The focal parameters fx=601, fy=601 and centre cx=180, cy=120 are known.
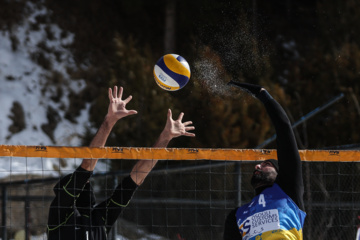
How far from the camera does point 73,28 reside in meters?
22.3

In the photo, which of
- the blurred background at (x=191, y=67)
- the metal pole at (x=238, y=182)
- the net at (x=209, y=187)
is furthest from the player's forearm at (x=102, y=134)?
the blurred background at (x=191, y=67)

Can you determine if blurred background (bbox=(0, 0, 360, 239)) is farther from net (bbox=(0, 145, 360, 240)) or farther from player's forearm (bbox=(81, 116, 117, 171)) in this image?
player's forearm (bbox=(81, 116, 117, 171))

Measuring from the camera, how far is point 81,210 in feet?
14.3

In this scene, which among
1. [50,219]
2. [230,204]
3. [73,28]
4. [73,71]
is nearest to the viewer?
[50,219]

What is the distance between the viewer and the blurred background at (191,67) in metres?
12.4

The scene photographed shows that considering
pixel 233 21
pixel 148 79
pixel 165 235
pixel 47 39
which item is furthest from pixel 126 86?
pixel 47 39

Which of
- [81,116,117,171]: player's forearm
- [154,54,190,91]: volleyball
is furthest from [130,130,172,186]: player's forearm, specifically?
[154,54,190,91]: volleyball

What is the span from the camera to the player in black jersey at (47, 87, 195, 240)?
3977 millimetres

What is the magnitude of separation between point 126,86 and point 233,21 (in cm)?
421

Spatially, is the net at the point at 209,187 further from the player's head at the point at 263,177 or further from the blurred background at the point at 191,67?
the player's head at the point at 263,177

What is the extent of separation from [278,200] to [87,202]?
1518 millimetres

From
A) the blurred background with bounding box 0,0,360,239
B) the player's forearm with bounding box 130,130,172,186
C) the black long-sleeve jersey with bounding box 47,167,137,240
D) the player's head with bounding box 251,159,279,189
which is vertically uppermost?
the blurred background with bounding box 0,0,360,239

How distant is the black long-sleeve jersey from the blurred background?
8.83 ft

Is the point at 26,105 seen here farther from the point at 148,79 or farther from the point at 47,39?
the point at 148,79
